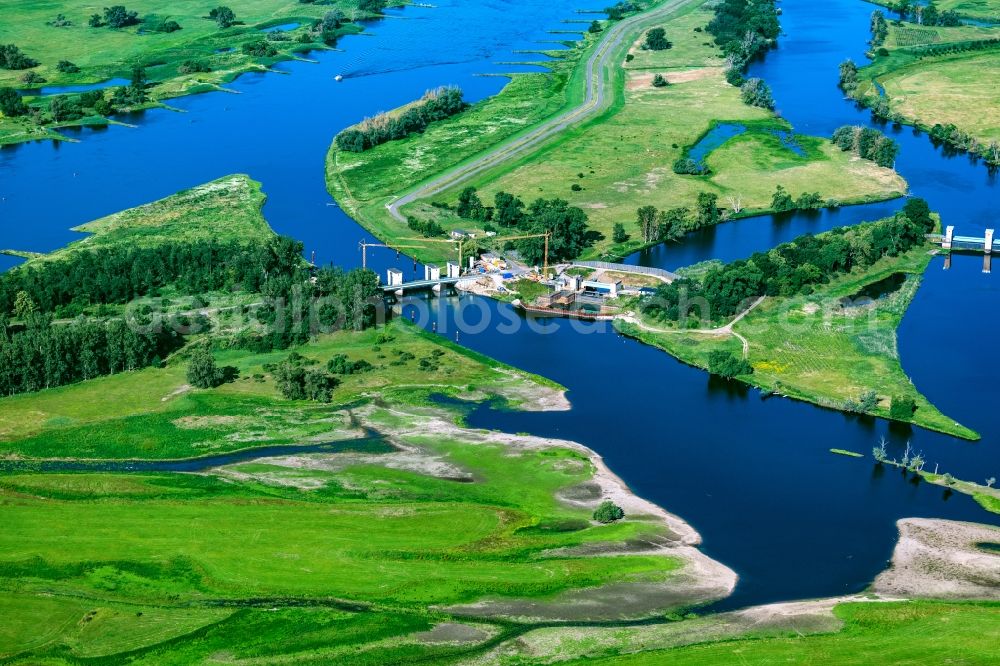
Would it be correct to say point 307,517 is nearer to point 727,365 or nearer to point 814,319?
point 727,365

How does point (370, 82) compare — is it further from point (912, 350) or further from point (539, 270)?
point (912, 350)

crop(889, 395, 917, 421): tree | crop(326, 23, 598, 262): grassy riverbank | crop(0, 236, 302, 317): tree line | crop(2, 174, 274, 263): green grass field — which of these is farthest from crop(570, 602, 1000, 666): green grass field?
crop(2, 174, 274, 263): green grass field

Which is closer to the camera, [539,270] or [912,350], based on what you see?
[912,350]

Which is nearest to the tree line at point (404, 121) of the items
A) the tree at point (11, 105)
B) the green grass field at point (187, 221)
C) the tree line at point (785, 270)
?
the green grass field at point (187, 221)

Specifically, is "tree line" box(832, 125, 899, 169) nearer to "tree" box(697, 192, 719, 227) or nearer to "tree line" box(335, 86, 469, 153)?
"tree" box(697, 192, 719, 227)

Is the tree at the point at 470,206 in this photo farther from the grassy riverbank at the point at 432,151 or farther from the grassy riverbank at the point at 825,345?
the grassy riverbank at the point at 825,345

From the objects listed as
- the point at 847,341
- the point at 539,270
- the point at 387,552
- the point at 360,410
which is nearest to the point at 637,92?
the point at 539,270
